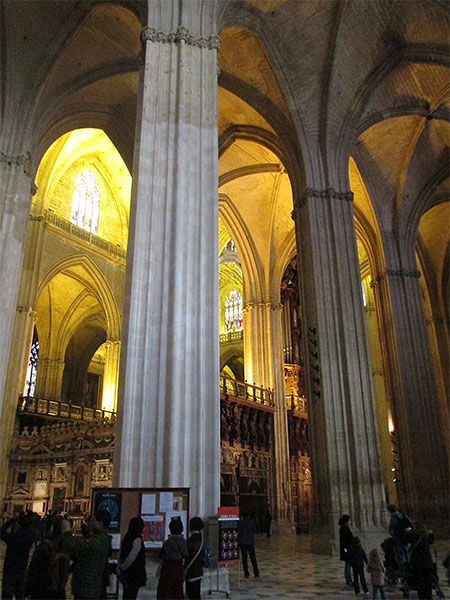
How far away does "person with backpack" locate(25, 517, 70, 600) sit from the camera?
3.48 m

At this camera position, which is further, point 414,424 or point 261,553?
point 414,424

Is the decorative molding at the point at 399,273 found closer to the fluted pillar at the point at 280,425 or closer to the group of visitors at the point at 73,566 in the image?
the fluted pillar at the point at 280,425

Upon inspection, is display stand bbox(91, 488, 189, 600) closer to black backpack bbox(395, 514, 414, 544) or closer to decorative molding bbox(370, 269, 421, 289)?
black backpack bbox(395, 514, 414, 544)

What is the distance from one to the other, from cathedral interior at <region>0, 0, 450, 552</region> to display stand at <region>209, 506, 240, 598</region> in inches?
26.7

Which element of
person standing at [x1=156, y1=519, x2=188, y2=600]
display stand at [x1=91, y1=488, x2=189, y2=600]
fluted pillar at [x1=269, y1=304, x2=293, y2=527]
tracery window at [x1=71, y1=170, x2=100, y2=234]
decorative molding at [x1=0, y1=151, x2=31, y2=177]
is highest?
tracery window at [x1=71, y1=170, x2=100, y2=234]

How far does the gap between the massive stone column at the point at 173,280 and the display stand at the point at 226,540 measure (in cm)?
68

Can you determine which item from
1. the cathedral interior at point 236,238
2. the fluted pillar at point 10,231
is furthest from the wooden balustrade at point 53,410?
the fluted pillar at point 10,231

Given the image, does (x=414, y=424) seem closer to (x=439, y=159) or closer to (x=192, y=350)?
(x=439, y=159)

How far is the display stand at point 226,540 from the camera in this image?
580 cm

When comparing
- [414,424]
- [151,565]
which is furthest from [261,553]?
[414,424]

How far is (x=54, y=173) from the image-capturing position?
21.4 metres

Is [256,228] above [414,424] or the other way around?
above

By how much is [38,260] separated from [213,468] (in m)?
15.8

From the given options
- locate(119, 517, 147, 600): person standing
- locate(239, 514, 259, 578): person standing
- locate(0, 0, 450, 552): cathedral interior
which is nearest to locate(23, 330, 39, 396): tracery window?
locate(0, 0, 450, 552): cathedral interior
